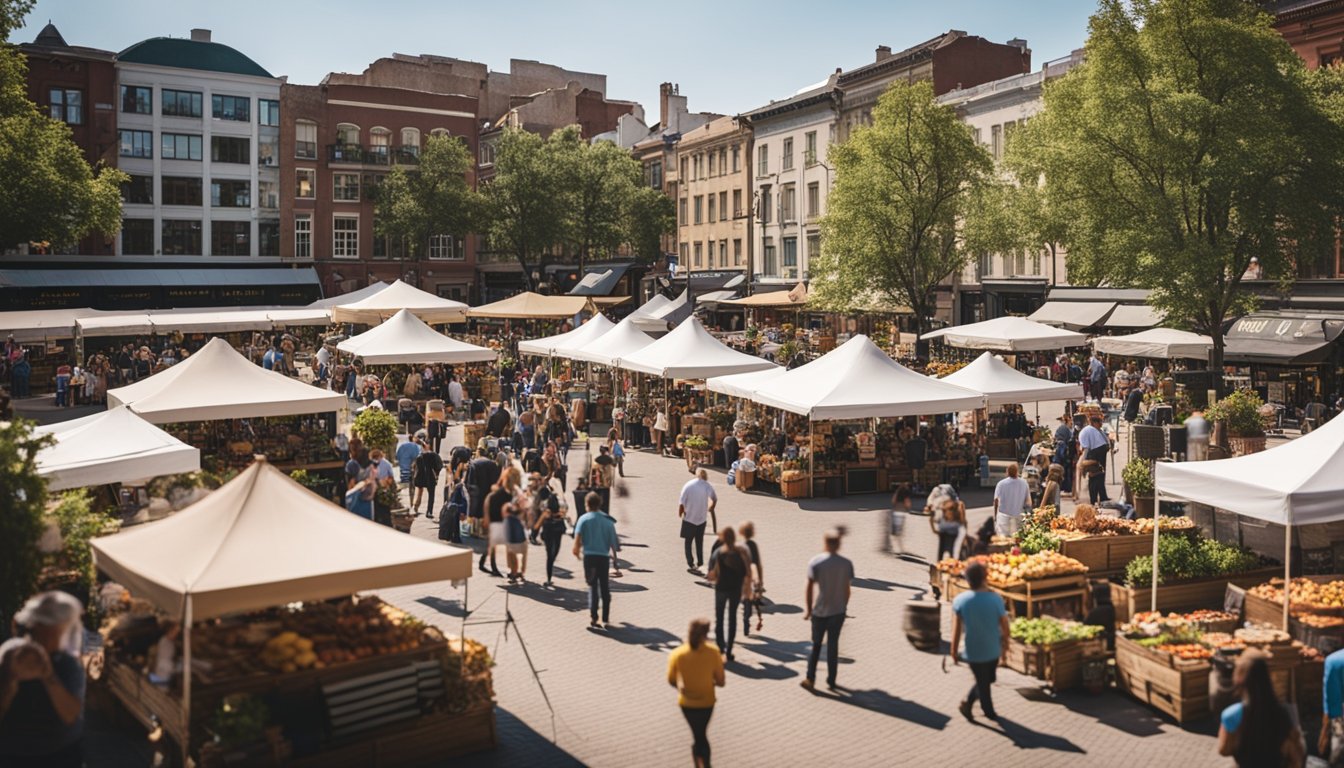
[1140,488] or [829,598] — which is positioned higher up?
[1140,488]

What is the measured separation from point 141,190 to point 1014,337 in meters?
49.6

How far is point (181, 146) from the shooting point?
2494 inches

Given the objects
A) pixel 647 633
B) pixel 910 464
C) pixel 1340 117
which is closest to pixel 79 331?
pixel 910 464

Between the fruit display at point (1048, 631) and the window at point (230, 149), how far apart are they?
61.8m

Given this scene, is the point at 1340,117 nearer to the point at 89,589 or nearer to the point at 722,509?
the point at 722,509

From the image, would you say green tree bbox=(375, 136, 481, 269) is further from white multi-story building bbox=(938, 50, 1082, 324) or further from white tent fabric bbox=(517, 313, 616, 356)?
white tent fabric bbox=(517, 313, 616, 356)

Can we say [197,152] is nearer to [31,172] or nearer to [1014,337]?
[31,172]

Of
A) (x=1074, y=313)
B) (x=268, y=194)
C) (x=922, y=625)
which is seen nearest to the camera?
(x=922, y=625)

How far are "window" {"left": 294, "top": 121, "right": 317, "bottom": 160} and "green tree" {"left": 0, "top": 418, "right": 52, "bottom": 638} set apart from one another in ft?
199

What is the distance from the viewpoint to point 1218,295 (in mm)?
30141

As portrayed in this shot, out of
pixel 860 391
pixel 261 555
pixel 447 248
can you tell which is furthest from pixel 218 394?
pixel 447 248

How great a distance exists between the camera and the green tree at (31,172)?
3177 centimetres

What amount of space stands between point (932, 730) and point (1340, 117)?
27.4 m

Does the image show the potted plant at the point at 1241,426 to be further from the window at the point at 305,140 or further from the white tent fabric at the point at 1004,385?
the window at the point at 305,140
